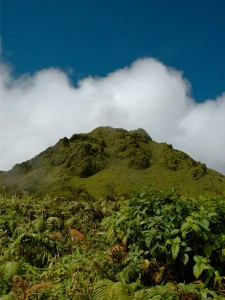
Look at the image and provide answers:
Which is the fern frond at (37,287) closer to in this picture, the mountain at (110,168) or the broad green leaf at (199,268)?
the broad green leaf at (199,268)

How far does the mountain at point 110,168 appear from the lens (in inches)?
3386

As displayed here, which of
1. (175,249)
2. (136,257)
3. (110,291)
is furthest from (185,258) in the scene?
(110,291)

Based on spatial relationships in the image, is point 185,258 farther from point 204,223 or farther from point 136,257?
point 136,257

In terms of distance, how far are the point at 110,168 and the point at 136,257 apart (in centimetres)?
8978

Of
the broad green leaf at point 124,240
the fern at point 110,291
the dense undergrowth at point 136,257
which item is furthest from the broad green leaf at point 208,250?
the fern at point 110,291

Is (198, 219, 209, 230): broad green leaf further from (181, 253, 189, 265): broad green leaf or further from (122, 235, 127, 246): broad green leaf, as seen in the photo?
(122, 235, 127, 246): broad green leaf

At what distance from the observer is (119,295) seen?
5801 millimetres

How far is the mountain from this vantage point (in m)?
86.0

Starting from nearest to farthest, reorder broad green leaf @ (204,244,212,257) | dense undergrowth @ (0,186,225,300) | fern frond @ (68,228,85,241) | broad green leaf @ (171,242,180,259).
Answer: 1. dense undergrowth @ (0,186,225,300)
2. broad green leaf @ (171,242,180,259)
3. broad green leaf @ (204,244,212,257)
4. fern frond @ (68,228,85,241)

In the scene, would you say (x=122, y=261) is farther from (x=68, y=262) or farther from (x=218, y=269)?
(x=218, y=269)

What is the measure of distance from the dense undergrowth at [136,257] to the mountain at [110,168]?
2765 inches

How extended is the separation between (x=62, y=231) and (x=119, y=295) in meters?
4.87

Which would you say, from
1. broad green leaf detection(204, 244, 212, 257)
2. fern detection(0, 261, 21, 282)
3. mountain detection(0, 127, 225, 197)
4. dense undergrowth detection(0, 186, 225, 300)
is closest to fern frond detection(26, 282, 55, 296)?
dense undergrowth detection(0, 186, 225, 300)

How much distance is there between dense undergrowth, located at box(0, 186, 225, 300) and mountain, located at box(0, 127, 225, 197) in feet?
230
